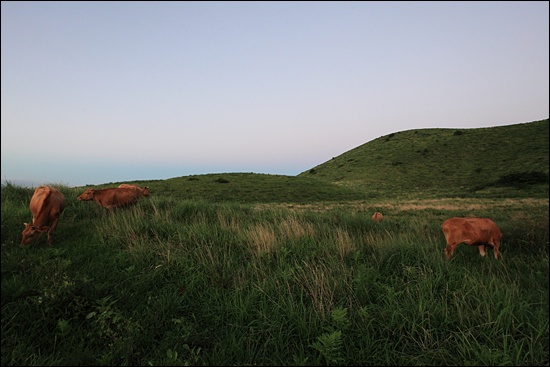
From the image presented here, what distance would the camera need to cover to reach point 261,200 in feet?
106

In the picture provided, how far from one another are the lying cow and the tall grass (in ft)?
9.31

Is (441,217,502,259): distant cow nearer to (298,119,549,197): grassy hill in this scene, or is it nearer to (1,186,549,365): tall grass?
(1,186,549,365): tall grass

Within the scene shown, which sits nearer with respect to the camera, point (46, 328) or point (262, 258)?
point (46, 328)

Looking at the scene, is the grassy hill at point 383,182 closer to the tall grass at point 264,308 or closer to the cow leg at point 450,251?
the cow leg at point 450,251

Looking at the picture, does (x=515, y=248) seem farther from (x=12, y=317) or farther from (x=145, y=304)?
(x=12, y=317)

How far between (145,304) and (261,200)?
29.2 meters

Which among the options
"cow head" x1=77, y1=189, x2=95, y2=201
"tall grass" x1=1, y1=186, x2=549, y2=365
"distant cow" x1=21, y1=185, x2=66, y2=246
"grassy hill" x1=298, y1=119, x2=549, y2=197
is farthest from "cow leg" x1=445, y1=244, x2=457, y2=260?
"cow head" x1=77, y1=189, x2=95, y2=201

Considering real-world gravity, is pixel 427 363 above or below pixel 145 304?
below

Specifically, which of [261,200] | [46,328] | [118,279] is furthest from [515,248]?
[261,200]

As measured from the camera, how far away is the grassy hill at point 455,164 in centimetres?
271

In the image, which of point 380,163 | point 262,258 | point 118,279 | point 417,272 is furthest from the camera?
point 380,163

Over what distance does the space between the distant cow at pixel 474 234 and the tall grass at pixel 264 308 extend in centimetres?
24

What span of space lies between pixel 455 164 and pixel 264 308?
100 feet

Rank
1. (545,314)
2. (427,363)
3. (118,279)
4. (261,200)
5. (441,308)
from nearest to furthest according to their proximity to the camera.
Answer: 1. (427,363)
2. (545,314)
3. (441,308)
4. (118,279)
5. (261,200)
